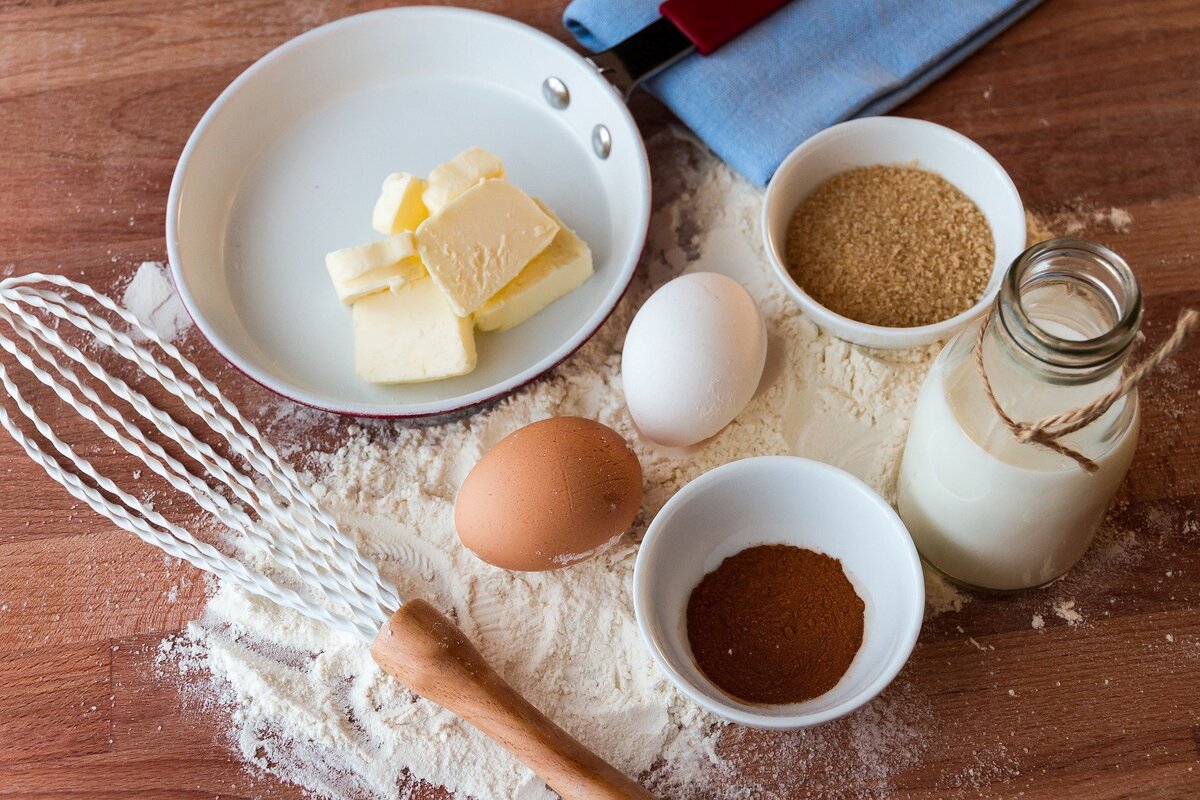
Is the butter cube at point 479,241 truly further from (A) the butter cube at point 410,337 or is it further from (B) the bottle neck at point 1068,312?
(B) the bottle neck at point 1068,312

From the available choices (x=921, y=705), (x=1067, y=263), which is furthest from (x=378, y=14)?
(x=921, y=705)

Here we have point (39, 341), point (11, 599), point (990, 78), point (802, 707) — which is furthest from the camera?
point (990, 78)

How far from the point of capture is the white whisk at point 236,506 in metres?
0.96

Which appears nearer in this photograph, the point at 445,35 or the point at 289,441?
the point at 289,441

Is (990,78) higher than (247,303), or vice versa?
(247,303)

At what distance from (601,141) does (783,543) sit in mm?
603

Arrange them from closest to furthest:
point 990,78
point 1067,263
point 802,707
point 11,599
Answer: point 1067,263, point 802,707, point 11,599, point 990,78

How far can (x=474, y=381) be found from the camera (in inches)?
47.9

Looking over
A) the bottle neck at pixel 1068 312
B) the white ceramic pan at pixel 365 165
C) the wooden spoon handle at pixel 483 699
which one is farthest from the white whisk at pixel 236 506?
the bottle neck at pixel 1068 312

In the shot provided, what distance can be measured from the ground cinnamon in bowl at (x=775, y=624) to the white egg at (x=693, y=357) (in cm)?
16

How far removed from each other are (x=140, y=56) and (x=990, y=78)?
47.2 inches

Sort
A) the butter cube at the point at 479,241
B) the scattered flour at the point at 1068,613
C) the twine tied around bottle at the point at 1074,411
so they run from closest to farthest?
the twine tied around bottle at the point at 1074,411, the scattered flour at the point at 1068,613, the butter cube at the point at 479,241

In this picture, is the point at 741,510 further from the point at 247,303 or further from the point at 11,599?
the point at 11,599

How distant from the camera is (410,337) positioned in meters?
1.19
